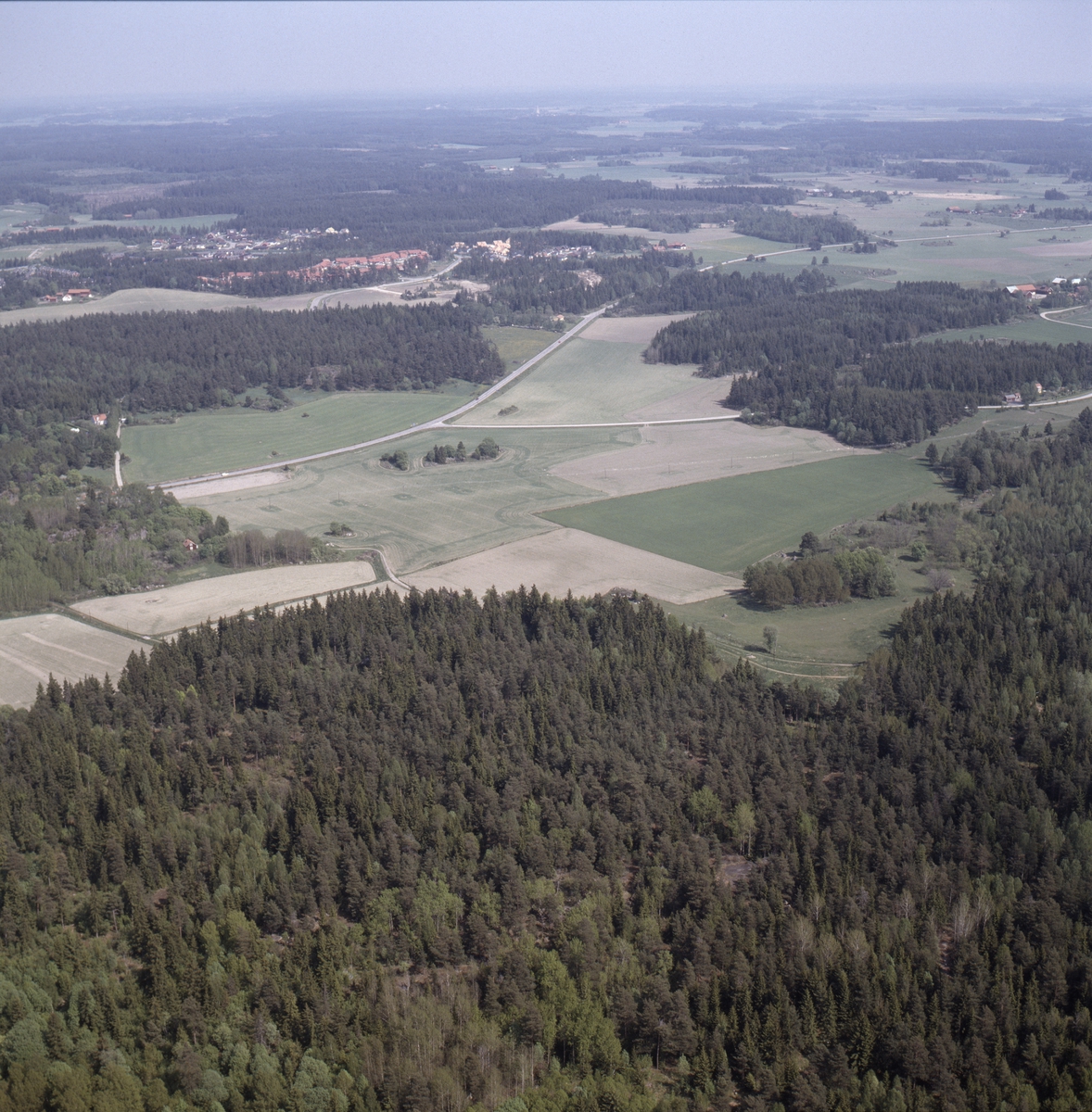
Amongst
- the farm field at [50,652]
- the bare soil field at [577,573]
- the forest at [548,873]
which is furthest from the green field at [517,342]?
the forest at [548,873]

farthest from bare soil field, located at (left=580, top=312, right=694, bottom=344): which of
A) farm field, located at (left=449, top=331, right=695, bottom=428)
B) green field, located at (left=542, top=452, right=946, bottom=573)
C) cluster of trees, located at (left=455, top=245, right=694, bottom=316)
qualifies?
green field, located at (left=542, top=452, right=946, bottom=573)

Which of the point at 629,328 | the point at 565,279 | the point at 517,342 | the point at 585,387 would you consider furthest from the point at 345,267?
the point at 585,387

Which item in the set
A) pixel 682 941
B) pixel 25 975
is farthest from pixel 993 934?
pixel 25 975

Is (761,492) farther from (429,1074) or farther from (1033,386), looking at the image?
(429,1074)

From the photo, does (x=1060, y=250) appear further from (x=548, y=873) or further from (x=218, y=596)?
(x=548, y=873)

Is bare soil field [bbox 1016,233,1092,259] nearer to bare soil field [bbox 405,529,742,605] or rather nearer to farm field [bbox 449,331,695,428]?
farm field [bbox 449,331,695,428]

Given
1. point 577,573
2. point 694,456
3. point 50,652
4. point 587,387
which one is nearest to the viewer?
point 50,652
